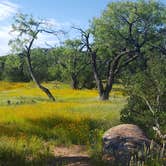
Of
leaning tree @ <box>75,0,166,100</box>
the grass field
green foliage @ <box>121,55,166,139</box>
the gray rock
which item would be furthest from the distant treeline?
the gray rock

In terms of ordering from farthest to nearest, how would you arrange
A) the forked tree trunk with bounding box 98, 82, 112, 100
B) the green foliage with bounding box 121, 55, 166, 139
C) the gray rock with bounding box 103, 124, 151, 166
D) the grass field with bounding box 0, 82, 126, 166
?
the forked tree trunk with bounding box 98, 82, 112, 100 → the green foliage with bounding box 121, 55, 166, 139 → the grass field with bounding box 0, 82, 126, 166 → the gray rock with bounding box 103, 124, 151, 166

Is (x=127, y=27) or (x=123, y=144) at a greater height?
(x=127, y=27)

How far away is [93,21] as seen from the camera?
40.8 metres

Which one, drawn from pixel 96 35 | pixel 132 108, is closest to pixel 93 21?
pixel 96 35

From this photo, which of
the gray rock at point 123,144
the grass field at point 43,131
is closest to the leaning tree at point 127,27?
the grass field at point 43,131

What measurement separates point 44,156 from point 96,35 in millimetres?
27788

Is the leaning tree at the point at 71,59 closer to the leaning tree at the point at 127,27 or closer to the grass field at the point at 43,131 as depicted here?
the leaning tree at the point at 127,27

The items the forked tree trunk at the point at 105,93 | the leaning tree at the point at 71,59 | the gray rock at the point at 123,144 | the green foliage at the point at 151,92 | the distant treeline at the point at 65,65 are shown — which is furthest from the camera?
the distant treeline at the point at 65,65

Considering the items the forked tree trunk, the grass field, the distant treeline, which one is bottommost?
the grass field

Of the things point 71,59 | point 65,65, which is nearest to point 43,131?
point 71,59

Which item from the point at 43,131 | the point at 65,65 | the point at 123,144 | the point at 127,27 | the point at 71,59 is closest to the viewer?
the point at 123,144

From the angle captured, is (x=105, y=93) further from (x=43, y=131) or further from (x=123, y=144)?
(x=123, y=144)

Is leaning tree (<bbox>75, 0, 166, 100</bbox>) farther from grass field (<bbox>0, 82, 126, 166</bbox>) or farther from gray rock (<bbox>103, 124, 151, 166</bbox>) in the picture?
gray rock (<bbox>103, 124, 151, 166</bbox>)

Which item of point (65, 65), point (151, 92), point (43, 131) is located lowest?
point (43, 131)
